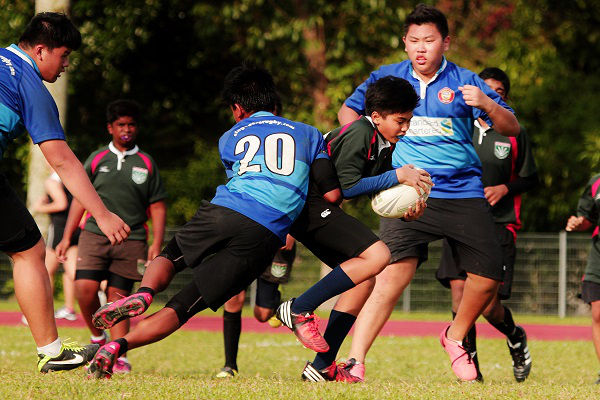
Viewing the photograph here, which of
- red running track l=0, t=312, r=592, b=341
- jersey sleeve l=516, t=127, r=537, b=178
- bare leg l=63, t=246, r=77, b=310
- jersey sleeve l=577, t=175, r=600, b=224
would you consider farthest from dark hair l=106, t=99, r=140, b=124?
red running track l=0, t=312, r=592, b=341

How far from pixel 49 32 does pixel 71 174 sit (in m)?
0.92

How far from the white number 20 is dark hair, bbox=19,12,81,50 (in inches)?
51.2

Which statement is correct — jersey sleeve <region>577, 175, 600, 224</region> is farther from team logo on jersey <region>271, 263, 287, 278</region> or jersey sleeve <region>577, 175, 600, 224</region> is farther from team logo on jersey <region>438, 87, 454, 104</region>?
team logo on jersey <region>271, 263, 287, 278</region>

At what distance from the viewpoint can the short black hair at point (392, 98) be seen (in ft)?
19.9

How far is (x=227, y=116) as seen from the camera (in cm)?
2081

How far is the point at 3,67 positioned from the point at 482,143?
13.9 feet

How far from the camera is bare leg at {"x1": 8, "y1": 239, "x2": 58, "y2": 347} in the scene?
5.84m

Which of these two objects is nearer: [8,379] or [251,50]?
[8,379]

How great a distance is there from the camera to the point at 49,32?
19.1 feet

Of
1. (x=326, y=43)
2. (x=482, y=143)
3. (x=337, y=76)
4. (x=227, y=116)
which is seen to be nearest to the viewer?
(x=482, y=143)

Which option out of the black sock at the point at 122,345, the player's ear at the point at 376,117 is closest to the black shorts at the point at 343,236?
the player's ear at the point at 376,117

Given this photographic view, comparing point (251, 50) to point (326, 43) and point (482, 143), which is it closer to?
point (326, 43)

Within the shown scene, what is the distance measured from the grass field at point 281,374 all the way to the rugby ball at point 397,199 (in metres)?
1.09

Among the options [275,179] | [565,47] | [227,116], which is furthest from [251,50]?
[275,179]
